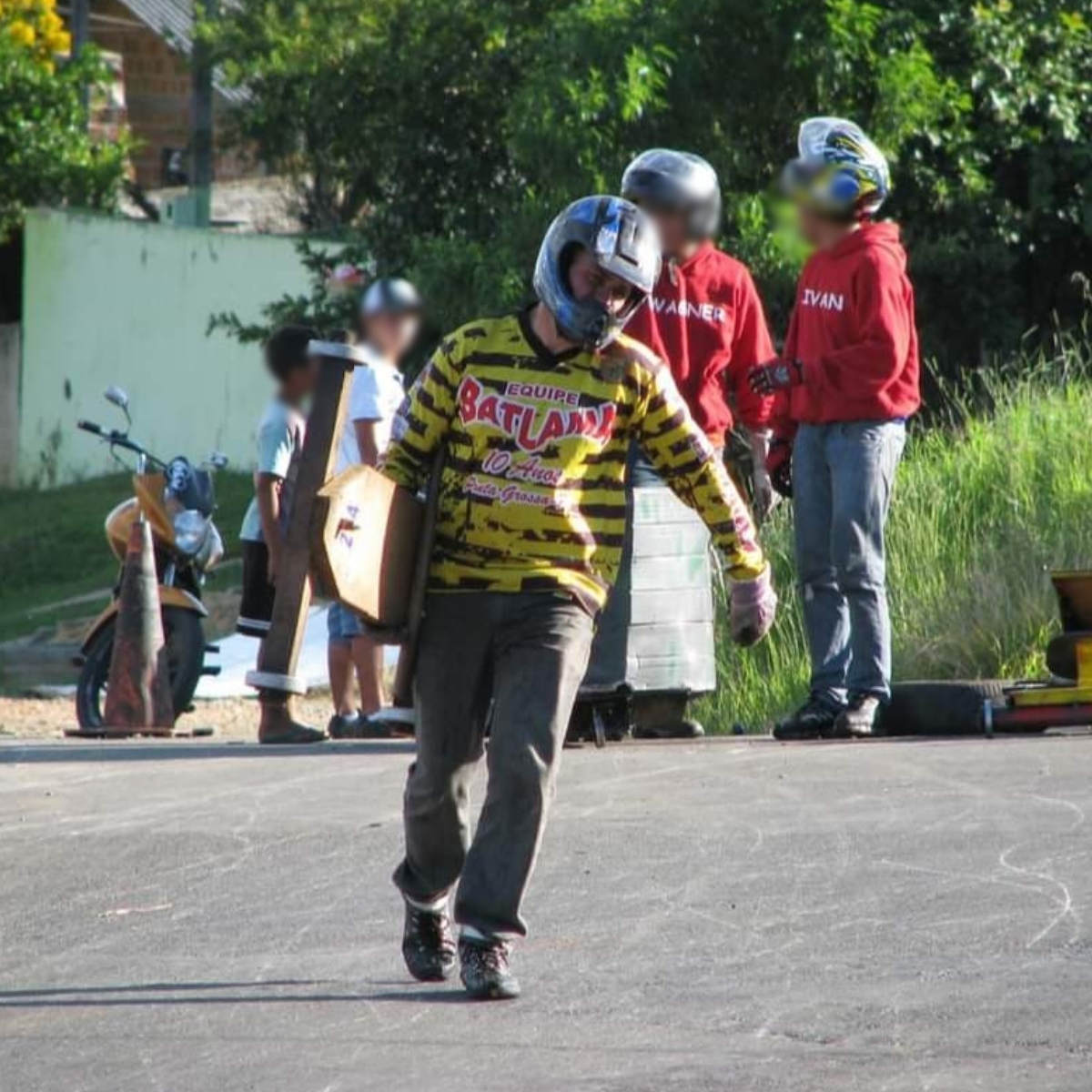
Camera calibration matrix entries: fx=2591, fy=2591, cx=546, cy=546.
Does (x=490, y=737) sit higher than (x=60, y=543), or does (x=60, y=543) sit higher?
(x=60, y=543)

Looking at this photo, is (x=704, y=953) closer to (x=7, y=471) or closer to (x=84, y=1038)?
(x=84, y=1038)

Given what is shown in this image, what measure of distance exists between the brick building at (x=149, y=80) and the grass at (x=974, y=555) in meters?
27.3

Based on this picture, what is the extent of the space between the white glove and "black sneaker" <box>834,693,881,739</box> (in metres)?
3.66

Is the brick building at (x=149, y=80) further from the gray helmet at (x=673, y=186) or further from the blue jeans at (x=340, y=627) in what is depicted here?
the gray helmet at (x=673, y=186)

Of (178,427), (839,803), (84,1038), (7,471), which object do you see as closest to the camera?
(84,1038)

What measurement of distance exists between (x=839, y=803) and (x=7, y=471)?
75.4ft

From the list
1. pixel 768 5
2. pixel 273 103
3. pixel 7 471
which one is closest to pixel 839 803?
pixel 768 5

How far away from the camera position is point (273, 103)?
74.4ft

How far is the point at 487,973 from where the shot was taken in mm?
5996

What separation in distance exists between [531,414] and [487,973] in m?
1.31

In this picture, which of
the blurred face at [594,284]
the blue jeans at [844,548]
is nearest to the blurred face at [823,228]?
the blue jeans at [844,548]

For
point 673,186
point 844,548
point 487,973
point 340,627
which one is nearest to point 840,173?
point 673,186

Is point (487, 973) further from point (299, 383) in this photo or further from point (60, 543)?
point (60, 543)

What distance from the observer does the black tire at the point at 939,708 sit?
1011 centimetres
